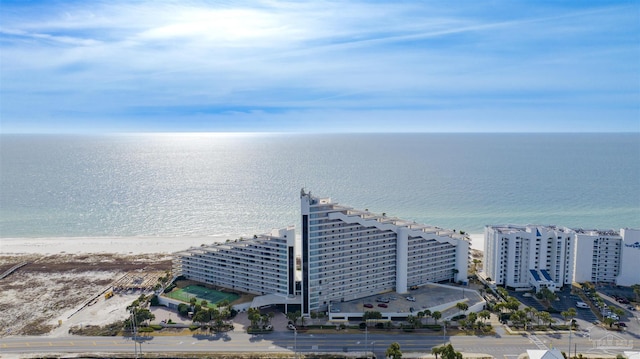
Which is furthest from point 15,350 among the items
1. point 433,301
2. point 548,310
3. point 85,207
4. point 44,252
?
point 85,207

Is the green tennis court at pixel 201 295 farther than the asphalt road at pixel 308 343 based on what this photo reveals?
Yes

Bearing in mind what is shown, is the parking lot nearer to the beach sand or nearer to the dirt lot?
the beach sand

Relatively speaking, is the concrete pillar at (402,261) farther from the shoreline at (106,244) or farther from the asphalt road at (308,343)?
the shoreline at (106,244)

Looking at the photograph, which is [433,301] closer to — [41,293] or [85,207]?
[41,293]

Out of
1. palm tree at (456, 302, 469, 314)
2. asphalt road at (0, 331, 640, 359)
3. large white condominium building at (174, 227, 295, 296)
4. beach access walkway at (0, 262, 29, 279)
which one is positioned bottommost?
asphalt road at (0, 331, 640, 359)

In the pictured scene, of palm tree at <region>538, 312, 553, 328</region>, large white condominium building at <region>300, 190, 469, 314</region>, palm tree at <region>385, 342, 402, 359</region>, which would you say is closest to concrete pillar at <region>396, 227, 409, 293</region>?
large white condominium building at <region>300, 190, 469, 314</region>

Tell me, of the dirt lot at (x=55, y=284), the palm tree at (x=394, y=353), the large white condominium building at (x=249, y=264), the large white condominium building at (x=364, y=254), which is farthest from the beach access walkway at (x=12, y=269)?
the palm tree at (x=394, y=353)
